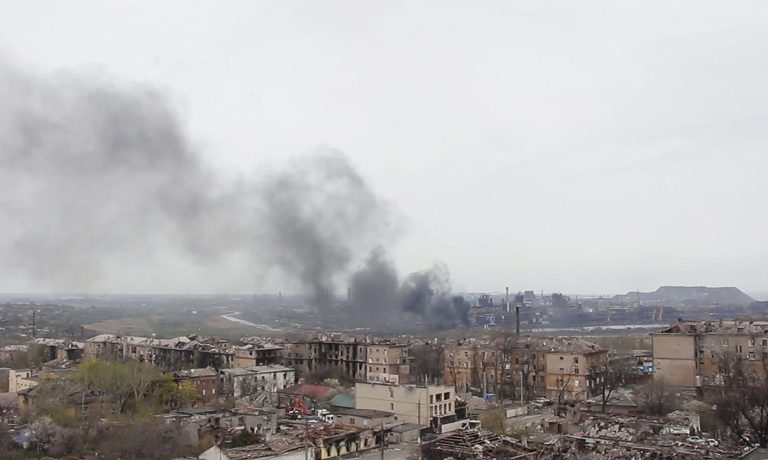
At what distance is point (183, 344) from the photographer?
32.7 meters

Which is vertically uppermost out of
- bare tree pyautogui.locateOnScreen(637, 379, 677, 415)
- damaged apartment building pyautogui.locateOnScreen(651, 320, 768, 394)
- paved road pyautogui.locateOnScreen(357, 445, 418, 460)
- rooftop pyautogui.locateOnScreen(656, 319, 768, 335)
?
rooftop pyautogui.locateOnScreen(656, 319, 768, 335)

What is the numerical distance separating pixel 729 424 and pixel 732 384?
603cm

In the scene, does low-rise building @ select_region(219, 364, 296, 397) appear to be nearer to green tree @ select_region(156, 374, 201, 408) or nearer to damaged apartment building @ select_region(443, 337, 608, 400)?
green tree @ select_region(156, 374, 201, 408)

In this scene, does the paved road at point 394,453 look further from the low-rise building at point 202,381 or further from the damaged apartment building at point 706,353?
the damaged apartment building at point 706,353

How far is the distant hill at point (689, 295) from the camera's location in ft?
447

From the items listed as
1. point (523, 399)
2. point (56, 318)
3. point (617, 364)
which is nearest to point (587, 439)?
point (523, 399)

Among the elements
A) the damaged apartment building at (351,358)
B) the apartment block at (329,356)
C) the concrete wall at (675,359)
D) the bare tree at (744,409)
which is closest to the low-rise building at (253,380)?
the damaged apartment building at (351,358)

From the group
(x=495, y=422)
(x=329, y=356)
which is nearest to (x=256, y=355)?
(x=329, y=356)

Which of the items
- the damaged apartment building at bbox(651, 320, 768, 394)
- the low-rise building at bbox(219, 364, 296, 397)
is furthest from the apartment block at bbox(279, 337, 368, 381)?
the damaged apartment building at bbox(651, 320, 768, 394)

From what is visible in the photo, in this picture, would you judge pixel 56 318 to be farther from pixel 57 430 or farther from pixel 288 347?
pixel 57 430

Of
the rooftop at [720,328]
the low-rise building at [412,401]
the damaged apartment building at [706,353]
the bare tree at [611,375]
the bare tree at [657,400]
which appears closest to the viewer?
the bare tree at [657,400]

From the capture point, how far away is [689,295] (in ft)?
480

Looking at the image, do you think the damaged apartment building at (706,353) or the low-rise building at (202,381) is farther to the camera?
the damaged apartment building at (706,353)

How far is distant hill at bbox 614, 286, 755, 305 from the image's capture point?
136125 millimetres
